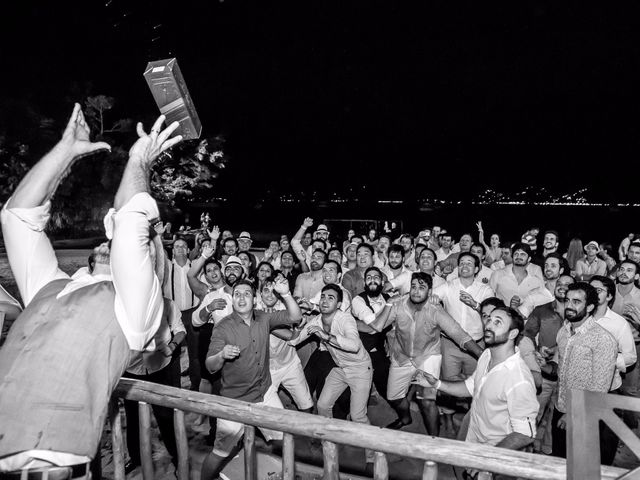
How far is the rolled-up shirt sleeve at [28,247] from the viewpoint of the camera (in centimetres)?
207

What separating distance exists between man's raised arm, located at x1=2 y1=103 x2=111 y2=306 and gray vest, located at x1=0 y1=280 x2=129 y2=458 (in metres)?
0.24

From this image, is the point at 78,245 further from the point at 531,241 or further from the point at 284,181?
the point at 284,181

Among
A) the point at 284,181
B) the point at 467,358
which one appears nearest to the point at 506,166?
the point at 284,181

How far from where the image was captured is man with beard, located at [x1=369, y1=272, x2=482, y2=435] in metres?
5.71

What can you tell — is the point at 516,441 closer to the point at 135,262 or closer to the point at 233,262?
the point at 135,262

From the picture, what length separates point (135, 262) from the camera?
182cm

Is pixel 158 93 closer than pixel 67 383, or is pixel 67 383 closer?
pixel 67 383

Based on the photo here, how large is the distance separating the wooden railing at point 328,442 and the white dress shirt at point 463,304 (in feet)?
13.5

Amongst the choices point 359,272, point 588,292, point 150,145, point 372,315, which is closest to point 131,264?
point 150,145

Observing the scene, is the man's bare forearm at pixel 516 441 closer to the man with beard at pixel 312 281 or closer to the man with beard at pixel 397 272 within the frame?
the man with beard at pixel 397 272

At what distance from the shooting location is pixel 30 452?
1.79m

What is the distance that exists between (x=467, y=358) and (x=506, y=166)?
91.2 metres

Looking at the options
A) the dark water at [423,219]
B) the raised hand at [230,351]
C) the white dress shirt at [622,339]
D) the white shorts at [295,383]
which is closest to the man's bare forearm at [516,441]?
the white dress shirt at [622,339]

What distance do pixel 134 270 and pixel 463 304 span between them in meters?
5.32
